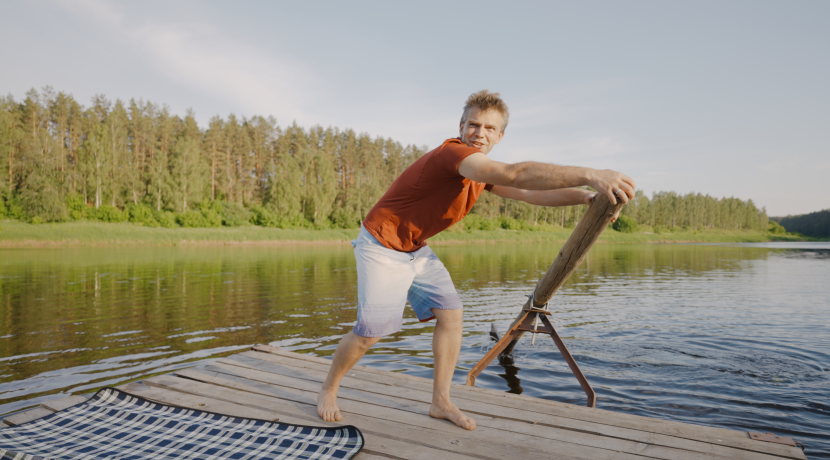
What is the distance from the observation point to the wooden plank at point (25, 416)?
3471 millimetres

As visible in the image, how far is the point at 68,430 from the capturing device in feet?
11.0

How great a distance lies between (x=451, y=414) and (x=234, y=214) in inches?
2489

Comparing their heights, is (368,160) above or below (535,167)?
above

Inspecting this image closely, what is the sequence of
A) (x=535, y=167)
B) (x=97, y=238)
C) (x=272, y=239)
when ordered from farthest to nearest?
1. (x=272, y=239)
2. (x=97, y=238)
3. (x=535, y=167)

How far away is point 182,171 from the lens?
5844 centimetres

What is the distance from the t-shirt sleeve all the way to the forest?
57.4 meters

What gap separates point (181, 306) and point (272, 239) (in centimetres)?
3854

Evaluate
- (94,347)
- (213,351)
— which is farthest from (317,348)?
(94,347)

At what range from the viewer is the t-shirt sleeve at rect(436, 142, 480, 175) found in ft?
9.58

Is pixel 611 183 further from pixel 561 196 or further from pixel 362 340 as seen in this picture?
pixel 362 340

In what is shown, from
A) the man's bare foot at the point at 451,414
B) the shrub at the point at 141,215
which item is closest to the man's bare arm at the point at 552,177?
the man's bare foot at the point at 451,414

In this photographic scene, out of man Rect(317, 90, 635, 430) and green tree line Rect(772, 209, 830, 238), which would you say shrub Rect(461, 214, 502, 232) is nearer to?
man Rect(317, 90, 635, 430)

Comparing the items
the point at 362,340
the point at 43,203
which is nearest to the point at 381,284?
the point at 362,340

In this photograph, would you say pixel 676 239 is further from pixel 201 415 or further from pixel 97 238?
pixel 201 415
